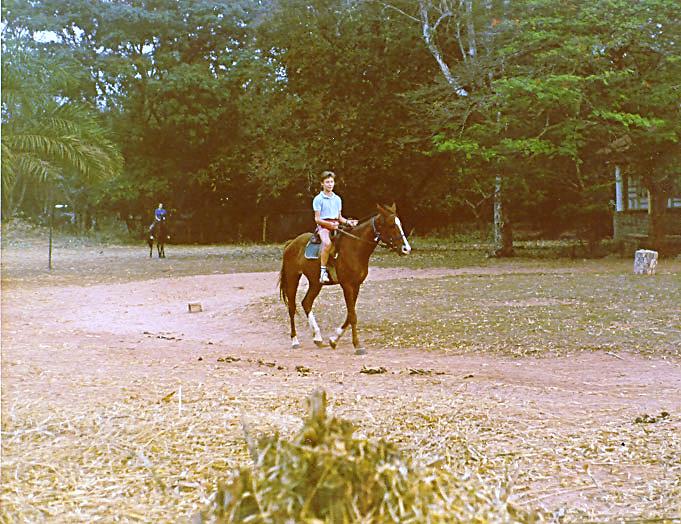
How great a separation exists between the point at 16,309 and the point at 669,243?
17.3 m

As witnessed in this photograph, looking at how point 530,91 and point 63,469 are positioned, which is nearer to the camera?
point 63,469

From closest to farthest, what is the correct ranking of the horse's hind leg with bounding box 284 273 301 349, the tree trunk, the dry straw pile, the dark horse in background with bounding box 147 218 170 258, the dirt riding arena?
the dry straw pile, the dirt riding arena, the horse's hind leg with bounding box 284 273 301 349, the dark horse in background with bounding box 147 218 170 258, the tree trunk

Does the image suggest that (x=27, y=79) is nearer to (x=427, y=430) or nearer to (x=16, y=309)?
(x=16, y=309)

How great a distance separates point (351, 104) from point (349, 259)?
2.02 metres

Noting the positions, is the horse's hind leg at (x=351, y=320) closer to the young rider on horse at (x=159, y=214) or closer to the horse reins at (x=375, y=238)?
the horse reins at (x=375, y=238)

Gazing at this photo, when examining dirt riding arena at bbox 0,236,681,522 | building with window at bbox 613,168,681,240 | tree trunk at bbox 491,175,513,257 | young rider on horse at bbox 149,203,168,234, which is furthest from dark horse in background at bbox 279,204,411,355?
building with window at bbox 613,168,681,240

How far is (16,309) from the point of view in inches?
449

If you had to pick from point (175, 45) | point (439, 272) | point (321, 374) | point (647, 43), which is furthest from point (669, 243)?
point (321, 374)

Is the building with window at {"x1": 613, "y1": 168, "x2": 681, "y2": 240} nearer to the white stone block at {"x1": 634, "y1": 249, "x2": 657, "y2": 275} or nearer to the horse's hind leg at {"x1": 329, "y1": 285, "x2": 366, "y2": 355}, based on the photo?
the white stone block at {"x1": 634, "y1": 249, "x2": 657, "y2": 275}

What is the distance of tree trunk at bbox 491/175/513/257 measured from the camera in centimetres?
2072

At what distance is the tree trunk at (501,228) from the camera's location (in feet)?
68.0

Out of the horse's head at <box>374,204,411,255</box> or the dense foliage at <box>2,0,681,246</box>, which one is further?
the dense foliage at <box>2,0,681,246</box>

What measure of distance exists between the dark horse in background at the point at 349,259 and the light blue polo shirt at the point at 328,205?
406 millimetres

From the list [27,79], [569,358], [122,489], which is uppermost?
[27,79]
